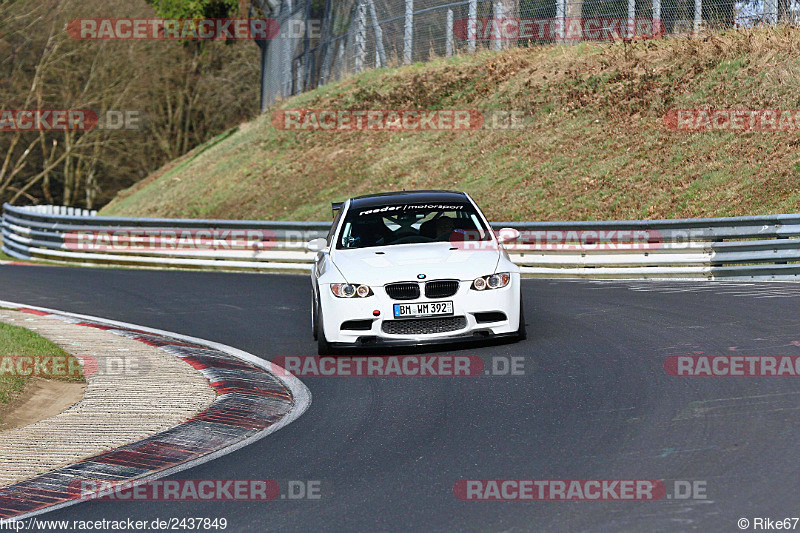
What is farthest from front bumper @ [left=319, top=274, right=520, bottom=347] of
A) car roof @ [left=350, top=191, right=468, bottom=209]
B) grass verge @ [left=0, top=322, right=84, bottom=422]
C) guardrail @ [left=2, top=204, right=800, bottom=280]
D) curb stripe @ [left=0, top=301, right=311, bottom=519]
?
guardrail @ [left=2, top=204, right=800, bottom=280]

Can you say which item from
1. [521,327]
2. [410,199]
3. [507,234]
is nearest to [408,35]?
[410,199]

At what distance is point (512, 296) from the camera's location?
1026 cm

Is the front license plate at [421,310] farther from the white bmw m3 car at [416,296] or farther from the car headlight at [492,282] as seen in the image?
the car headlight at [492,282]

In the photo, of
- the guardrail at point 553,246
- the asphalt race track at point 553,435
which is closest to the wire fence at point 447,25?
the guardrail at point 553,246

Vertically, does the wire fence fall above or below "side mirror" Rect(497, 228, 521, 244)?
above

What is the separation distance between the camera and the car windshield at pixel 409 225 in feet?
36.9

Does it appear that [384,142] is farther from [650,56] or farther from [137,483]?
[137,483]

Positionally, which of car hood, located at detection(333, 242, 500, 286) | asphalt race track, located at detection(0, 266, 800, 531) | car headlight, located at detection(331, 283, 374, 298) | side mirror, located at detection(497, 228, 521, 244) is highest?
side mirror, located at detection(497, 228, 521, 244)

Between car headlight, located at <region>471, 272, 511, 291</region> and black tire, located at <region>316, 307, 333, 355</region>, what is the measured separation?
1469 mm

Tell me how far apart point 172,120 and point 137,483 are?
53056mm

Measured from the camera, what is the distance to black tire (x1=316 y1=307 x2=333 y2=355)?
10.4m

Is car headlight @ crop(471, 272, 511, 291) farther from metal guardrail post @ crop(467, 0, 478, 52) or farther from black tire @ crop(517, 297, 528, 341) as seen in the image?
metal guardrail post @ crop(467, 0, 478, 52)

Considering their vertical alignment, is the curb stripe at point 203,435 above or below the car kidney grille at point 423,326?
below

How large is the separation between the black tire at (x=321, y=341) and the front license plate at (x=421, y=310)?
2.57 feet
